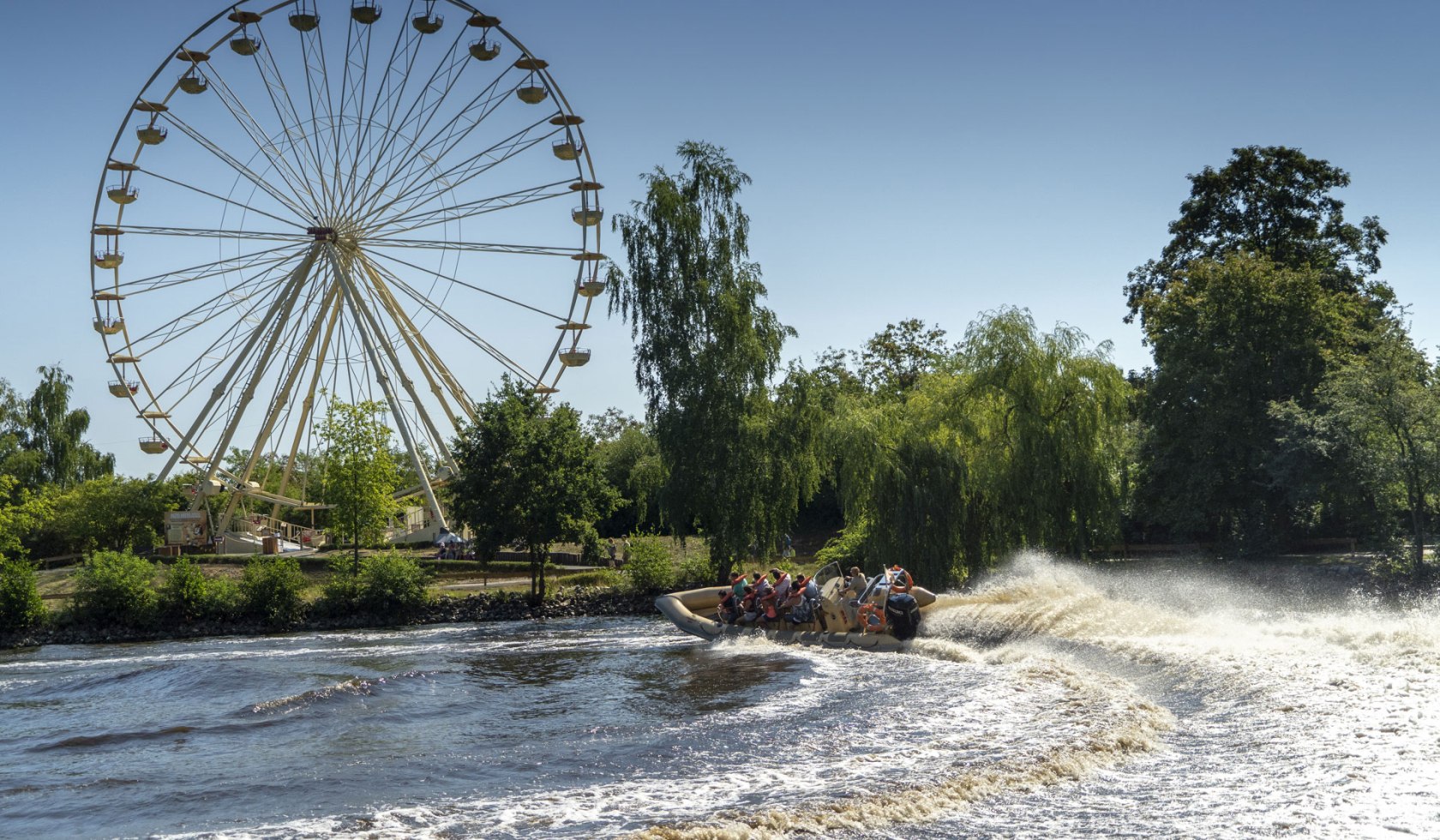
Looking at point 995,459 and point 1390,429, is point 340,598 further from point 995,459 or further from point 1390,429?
point 1390,429

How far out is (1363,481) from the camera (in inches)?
1160

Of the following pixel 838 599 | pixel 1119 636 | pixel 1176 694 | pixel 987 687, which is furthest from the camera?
pixel 838 599

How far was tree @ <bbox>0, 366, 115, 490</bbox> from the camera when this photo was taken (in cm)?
6575

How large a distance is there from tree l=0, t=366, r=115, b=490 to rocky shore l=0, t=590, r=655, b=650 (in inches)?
1430

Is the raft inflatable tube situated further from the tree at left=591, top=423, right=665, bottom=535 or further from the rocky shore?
the tree at left=591, top=423, right=665, bottom=535

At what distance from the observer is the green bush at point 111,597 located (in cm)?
3381

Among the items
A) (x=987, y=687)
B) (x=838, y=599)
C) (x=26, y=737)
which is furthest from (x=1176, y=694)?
(x=26, y=737)

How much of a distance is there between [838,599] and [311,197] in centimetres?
2416

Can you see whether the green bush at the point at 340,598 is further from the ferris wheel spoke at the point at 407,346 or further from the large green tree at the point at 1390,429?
the large green tree at the point at 1390,429

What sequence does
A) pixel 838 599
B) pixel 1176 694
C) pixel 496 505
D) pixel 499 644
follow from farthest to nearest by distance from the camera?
pixel 496 505 → pixel 499 644 → pixel 838 599 → pixel 1176 694

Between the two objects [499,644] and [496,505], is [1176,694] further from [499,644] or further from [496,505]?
[496,505]

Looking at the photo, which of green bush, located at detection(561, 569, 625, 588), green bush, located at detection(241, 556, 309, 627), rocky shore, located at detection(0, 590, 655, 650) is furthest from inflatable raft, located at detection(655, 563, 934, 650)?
green bush, located at detection(241, 556, 309, 627)

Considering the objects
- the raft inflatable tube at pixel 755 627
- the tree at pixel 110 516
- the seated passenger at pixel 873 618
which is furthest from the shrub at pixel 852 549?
the tree at pixel 110 516

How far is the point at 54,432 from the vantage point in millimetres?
66500
